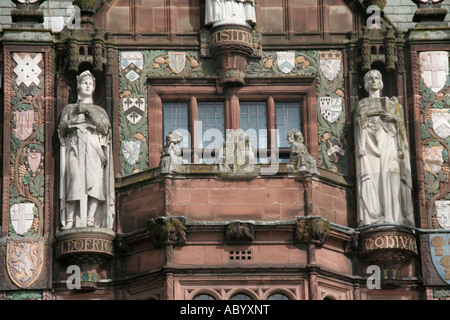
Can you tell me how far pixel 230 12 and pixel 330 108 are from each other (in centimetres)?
275

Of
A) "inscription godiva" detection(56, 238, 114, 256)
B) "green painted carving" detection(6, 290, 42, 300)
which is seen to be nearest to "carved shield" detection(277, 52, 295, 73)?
"inscription godiva" detection(56, 238, 114, 256)

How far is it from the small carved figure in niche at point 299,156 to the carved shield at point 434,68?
10.7 ft

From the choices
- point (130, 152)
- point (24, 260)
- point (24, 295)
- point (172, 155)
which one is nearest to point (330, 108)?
point (172, 155)

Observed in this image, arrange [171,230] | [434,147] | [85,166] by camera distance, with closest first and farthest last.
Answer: [171,230] < [85,166] < [434,147]

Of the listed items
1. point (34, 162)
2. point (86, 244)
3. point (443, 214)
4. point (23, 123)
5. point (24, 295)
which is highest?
point (23, 123)

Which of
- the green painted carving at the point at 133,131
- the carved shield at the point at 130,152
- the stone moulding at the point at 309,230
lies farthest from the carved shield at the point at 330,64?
the carved shield at the point at 130,152

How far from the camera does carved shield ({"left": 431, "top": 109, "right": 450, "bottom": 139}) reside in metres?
46.1

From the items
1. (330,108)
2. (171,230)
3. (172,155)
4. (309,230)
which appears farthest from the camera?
(330,108)

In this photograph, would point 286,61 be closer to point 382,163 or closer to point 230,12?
point 230,12

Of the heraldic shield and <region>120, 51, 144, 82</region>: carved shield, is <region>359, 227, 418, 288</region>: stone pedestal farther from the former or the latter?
the heraldic shield

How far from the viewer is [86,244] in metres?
44.4

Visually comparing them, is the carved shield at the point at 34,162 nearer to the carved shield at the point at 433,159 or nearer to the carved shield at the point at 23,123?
the carved shield at the point at 23,123
